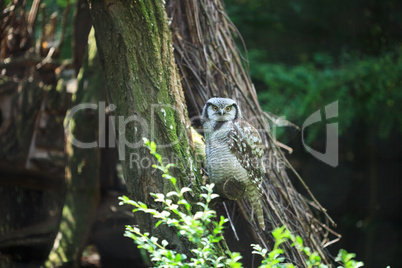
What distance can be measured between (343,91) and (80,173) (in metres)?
2.45

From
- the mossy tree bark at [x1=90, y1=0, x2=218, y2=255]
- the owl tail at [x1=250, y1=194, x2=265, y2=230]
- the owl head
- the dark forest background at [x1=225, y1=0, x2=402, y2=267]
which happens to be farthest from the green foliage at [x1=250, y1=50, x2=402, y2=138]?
the mossy tree bark at [x1=90, y1=0, x2=218, y2=255]

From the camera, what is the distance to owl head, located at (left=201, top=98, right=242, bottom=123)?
1.98m

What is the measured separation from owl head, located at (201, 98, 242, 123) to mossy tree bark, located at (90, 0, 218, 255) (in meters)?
0.32

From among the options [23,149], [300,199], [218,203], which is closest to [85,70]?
[23,149]

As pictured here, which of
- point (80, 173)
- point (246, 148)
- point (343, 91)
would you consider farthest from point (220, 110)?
point (343, 91)

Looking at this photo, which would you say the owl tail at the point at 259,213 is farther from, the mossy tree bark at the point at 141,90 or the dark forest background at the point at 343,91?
the dark forest background at the point at 343,91

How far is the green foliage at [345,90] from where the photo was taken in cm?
361

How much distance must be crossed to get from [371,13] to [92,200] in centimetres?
340

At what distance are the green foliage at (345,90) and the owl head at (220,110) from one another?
158 centimetres

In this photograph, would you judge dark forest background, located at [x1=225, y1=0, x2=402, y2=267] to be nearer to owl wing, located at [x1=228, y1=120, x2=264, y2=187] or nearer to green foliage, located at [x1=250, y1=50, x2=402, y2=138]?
green foliage, located at [x1=250, y1=50, x2=402, y2=138]

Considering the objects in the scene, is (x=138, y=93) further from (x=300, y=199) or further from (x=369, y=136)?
(x=369, y=136)

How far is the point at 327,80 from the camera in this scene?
365 centimetres

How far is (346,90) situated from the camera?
3.66 meters

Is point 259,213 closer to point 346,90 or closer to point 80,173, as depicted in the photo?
point 80,173
